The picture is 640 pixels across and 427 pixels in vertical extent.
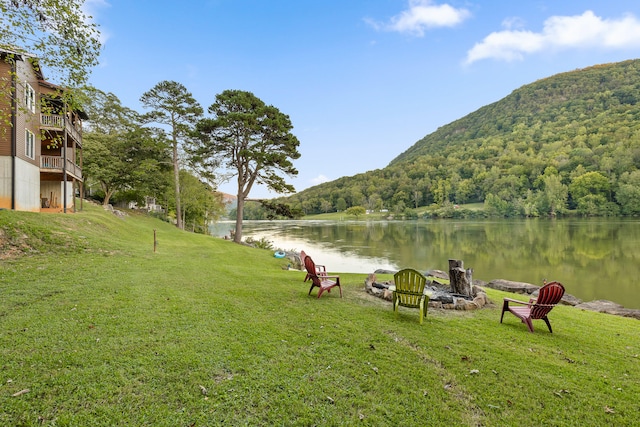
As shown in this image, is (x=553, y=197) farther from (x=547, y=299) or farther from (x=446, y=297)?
(x=547, y=299)

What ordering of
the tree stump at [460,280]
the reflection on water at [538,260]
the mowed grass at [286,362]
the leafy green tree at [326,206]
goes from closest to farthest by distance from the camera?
the mowed grass at [286,362] → the tree stump at [460,280] → the reflection on water at [538,260] → the leafy green tree at [326,206]

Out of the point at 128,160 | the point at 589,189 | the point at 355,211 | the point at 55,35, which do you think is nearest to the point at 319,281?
the point at 55,35

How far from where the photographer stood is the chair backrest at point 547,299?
5.41m

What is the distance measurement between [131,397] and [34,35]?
955cm

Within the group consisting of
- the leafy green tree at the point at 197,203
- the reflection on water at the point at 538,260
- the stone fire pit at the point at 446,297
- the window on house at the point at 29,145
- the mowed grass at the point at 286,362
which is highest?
the window on house at the point at 29,145

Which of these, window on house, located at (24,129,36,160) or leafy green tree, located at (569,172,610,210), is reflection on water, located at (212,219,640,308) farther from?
leafy green tree, located at (569,172,610,210)

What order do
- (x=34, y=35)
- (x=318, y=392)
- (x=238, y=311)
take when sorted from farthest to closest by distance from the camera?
(x=34, y=35) < (x=238, y=311) < (x=318, y=392)

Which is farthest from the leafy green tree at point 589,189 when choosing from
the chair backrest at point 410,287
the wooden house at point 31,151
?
the wooden house at point 31,151

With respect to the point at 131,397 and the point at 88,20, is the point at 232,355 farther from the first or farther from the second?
the point at 88,20

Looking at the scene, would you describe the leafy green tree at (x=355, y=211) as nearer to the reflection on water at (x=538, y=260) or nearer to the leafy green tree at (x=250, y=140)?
the reflection on water at (x=538, y=260)

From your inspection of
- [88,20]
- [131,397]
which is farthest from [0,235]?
[131,397]

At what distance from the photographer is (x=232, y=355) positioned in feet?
12.8

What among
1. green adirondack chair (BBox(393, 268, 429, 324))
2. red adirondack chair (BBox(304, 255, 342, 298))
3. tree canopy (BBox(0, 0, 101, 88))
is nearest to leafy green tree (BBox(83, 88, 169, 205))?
tree canopy (BBox(0, 0, 101, 88))

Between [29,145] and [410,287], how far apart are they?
20.9 m
